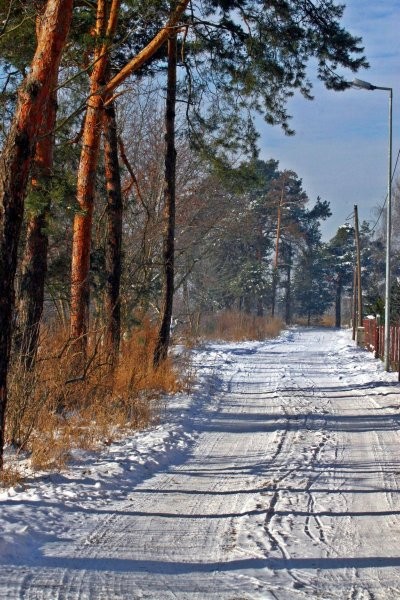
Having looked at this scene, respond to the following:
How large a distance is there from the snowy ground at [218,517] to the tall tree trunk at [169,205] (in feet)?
17.1

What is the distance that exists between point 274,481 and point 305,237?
61603 mm

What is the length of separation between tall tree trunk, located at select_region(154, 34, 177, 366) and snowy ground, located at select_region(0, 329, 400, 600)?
5223mm

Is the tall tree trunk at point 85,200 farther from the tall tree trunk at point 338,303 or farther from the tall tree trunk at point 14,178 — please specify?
the tall tree trunk at point 338,303

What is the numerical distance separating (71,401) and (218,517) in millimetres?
4856

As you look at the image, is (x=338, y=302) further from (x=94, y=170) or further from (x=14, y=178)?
(x=14, y=178)

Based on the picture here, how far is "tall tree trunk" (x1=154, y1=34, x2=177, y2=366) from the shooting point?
52.2 feet

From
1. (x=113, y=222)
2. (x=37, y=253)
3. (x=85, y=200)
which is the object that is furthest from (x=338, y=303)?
(x=37, y=253)

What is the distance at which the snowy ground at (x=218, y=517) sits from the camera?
4504mm

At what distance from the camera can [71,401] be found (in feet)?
34.5

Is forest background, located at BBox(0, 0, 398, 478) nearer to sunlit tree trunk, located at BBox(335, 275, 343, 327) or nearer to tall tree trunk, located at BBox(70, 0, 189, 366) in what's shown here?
tall tree trunk, located at BBox(70, 0, 189, 366)

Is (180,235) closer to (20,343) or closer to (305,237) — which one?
(20,343)

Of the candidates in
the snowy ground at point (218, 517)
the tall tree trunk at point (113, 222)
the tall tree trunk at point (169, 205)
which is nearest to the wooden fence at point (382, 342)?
the tall tree trunk at point (169, 205)

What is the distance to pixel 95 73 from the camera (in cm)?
1253

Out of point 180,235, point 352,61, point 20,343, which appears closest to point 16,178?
point 20,343
